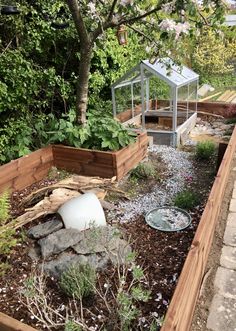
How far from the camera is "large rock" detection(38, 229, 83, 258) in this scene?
2.37 m

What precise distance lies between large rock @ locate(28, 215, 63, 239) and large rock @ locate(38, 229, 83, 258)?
7 centimetres

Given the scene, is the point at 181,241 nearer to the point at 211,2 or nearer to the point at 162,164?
the point at 162,164

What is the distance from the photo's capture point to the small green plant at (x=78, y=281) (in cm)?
192

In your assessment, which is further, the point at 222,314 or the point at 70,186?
the point at 70,186

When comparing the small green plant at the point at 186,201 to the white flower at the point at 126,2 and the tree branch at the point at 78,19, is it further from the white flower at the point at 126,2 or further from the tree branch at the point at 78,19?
the tree branch at the point at 78,19

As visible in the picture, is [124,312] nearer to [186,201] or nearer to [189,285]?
[189,285]

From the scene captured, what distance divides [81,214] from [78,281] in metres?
0.72

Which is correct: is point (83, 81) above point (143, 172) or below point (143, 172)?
above

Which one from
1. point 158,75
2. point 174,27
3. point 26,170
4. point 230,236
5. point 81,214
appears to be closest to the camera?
point 81,214

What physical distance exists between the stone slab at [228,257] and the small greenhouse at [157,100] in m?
2.71

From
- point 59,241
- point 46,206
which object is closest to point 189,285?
point 59,241

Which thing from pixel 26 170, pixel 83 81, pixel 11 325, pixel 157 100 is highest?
pixel 83 81

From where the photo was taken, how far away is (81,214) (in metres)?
2.58

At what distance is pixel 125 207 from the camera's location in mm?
3184
